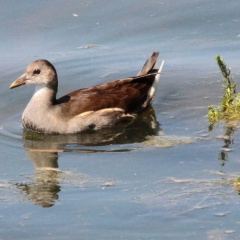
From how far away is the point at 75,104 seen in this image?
11211mm

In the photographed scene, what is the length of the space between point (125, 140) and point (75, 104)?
1016 mm

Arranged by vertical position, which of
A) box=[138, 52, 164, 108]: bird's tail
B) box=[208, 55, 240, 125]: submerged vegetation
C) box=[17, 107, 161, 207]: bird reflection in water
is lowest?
box=[17, 107, 161, 207]: bird reflection in water

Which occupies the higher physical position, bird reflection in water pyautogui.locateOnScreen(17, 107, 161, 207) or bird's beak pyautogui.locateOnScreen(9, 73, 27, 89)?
bird's beak pyautogui.locateOnScreen(9, 73, 27, 89)

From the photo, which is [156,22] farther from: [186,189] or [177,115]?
[186,189]

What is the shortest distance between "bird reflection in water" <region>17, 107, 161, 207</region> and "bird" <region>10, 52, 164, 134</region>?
11cm

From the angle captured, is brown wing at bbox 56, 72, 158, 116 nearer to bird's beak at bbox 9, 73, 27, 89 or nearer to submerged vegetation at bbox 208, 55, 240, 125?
bird's beak at bbox 9, 73, 27, 89

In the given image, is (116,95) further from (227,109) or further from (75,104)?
(227,109)

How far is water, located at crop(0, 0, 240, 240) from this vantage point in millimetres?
7852

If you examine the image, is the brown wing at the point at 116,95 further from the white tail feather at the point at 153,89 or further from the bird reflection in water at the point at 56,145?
the bird reflection in water at the point at 56,145

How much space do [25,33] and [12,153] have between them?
392cm

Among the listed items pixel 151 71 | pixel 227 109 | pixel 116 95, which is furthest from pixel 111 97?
pixel 227 109

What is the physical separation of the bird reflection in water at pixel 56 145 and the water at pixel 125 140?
0.01 m

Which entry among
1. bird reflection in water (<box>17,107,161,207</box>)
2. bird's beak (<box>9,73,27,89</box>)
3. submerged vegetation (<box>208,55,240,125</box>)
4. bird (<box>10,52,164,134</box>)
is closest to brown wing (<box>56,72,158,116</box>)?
bird (<box>10,52,164,134</box>)

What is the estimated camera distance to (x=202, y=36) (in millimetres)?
13383
